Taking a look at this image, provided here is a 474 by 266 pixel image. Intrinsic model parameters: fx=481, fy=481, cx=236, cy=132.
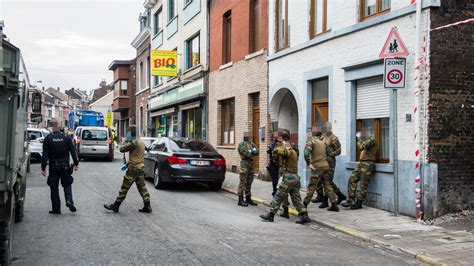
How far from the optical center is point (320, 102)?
12539 mm

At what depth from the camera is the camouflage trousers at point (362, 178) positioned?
9.77 metres

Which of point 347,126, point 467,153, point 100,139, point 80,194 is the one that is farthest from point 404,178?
point 100,139

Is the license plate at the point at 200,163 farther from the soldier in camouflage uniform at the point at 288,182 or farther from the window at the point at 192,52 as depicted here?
the window at the point at 192,52

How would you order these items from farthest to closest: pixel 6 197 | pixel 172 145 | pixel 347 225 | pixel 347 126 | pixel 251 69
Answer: pixel 251 69 → pixel 172 145 → pixel 347 126 → pixel 347 225 → pixel 6 197

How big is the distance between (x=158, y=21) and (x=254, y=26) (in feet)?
53.0

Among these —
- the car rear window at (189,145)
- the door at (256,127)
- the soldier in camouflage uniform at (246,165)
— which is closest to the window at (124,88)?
the door at (256,127)

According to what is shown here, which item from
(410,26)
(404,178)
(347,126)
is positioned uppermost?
(410,26)

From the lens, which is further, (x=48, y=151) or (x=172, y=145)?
(x=172, y=145)

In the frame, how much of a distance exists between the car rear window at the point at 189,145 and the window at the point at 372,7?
5360mm

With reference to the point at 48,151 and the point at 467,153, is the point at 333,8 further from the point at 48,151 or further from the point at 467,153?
the point at 48,151

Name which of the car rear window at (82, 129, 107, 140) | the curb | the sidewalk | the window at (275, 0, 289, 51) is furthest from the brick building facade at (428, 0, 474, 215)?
the car rear window at (82, 129, 107, 140)

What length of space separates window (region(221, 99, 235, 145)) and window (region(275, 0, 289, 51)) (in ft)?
14.0

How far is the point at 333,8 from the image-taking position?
1170 cm

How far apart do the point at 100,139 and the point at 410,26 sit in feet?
59.9
